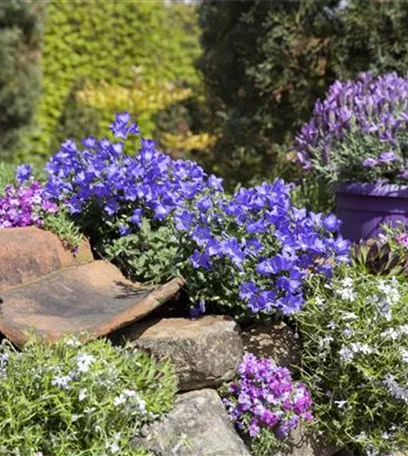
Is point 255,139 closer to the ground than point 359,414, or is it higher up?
higher up

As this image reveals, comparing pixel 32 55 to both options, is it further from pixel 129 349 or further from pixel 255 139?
pixel 129 349

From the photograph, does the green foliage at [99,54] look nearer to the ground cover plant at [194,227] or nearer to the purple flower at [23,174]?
the purple flower at [23,174]

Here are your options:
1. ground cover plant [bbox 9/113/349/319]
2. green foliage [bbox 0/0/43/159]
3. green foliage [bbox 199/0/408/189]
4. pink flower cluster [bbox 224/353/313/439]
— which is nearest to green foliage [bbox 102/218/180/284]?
ground cover plant [bbox 9/113/349/319]

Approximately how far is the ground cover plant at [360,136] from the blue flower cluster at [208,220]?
0.93 m

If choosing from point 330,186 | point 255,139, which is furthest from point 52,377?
point 255,139

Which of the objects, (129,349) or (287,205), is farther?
(287,205)

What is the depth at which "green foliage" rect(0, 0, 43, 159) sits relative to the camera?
8805 millimetres

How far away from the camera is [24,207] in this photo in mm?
3332

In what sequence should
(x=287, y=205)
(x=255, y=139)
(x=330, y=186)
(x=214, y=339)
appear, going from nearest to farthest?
1. (x=214, y=339)
2. (x=287, y=205)
3. (x=330, y=186)
4. (x=255, y=139)

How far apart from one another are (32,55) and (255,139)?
13.1 ft

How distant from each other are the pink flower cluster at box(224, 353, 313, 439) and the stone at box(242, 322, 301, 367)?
0.39 ft

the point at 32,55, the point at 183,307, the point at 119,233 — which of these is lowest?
the point at 183,307

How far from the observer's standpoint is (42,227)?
3.24 metres

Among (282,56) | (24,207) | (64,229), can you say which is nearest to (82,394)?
(64,229)
